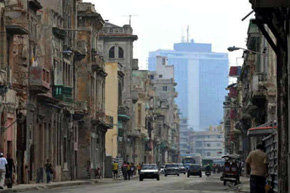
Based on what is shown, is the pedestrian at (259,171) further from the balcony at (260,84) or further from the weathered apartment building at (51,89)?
the balcony at (260,84)

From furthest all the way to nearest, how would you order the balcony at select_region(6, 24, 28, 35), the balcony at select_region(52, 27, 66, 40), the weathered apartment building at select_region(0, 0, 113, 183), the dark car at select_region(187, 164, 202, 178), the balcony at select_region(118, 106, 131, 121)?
the balcony at select_region(118, 106, 131, 121) → the dark car at select_region(187, 164, 202, 178) → the balcony at select_region(52, 27, 66, 40) → the weathered apartment building at select_region(0, 0, 113, 183) → the balcony at select_region(6, 24, 28, 35)

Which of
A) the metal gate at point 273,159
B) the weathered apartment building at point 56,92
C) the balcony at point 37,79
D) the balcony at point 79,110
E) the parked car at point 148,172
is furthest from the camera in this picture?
the parked car at point 148,172

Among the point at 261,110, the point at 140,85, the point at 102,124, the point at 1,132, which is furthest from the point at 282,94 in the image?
the point at 140,85

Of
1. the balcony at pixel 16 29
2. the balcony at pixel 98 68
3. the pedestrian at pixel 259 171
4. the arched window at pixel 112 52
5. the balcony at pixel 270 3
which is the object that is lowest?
the pedestrian at pixel 259 171

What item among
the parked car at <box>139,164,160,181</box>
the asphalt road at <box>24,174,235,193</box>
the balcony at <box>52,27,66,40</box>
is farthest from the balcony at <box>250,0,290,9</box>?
the parked car at <box>139,164,160,181</box>

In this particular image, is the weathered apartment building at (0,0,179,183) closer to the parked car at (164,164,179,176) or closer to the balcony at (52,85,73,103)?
the balcony at (52,85,73,103)

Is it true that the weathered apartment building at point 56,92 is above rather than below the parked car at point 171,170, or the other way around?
above

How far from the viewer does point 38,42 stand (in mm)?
60875

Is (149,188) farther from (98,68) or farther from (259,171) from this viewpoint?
(98,68)

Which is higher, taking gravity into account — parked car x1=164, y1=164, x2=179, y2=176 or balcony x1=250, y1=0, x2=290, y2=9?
balcony x1=250, y1=0, x2=290, y2=9

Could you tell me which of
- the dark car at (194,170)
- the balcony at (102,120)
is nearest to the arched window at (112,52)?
the dark car at (194,170)

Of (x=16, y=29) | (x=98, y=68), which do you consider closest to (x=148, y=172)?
(x=98, y=68)

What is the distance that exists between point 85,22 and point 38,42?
20602 mm

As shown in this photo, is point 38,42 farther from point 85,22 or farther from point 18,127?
point 85,22
